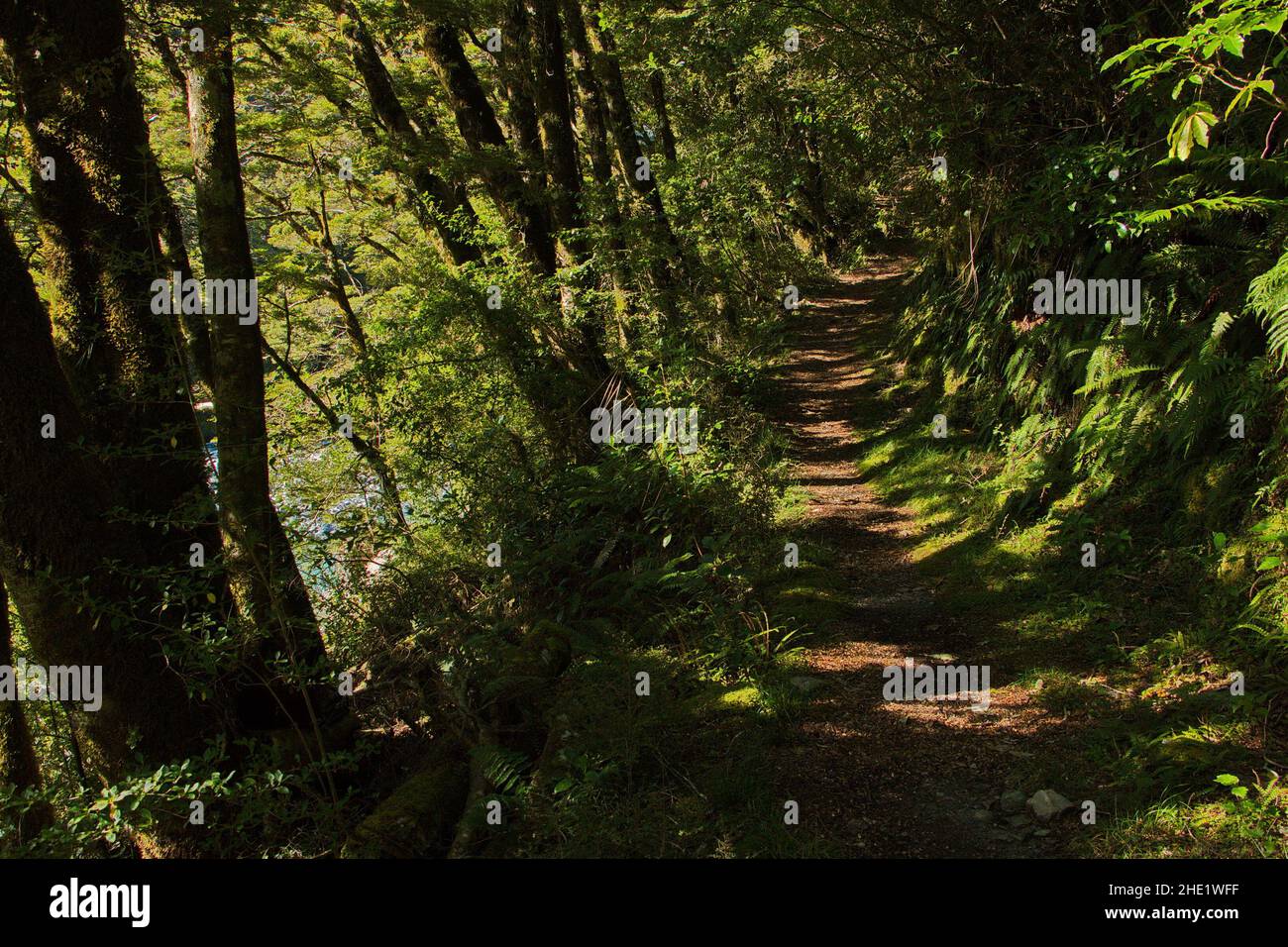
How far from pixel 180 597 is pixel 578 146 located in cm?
1426

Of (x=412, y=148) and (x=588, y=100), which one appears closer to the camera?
(x=412, y=148)

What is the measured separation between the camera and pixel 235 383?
21.4 feet

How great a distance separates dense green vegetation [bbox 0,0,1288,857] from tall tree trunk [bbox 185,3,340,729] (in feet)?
0.14

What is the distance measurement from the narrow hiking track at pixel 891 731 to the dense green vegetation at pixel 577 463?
0.80 ft

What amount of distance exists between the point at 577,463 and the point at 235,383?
13.5ft

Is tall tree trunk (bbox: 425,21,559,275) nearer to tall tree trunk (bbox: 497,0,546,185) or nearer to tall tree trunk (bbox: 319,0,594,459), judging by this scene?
tall tree trunk (bbox: 497,0,546,185)

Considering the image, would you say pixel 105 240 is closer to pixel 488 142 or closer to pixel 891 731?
pixel 488 142

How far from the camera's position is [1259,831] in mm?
3400

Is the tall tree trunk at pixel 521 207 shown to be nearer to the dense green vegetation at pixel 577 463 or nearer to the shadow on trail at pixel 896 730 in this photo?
the dense green vegetation at pixel 577 463

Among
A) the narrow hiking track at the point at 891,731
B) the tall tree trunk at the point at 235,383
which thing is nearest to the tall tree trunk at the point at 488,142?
the tall tree trunk at the point at 235,383

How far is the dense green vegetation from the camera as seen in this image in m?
4.64

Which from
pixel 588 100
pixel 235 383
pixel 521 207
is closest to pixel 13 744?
pixel 235 383
